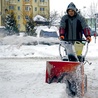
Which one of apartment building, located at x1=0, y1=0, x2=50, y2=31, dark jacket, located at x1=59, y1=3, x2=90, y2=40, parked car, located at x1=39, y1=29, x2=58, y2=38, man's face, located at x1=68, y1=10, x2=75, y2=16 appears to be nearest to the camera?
man's face, located at x1=68, y1=10, x2=75, y2=16

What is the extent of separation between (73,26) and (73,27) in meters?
0.03

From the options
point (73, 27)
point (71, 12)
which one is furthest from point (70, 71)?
point (71, 12)

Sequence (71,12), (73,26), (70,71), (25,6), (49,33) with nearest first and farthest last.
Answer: (70,71), (71,12), (73,26), (49,33), (25,6)

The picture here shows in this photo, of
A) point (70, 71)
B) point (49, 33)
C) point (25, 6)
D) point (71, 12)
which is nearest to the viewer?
point (70, 71)

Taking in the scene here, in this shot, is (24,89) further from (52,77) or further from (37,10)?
(37,10)

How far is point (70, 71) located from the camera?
18.7ft

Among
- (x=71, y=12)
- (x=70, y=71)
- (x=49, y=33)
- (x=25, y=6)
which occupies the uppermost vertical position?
(x=25, y=6)

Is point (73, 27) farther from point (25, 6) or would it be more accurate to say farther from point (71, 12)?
point (25, 6)

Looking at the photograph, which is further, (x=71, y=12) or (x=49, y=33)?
(x=49, y=33)

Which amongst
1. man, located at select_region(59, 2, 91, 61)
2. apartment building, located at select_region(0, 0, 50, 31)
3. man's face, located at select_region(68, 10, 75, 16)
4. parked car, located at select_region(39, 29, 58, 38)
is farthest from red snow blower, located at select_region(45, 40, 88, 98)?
apartment building, located at select_region(0, 0, 50, 31)

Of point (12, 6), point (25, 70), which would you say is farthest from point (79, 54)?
point (12, 6)

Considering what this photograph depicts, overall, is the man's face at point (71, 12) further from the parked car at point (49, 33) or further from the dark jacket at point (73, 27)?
the parked car at point (49, 33)

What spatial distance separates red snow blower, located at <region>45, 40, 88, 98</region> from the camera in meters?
5.55

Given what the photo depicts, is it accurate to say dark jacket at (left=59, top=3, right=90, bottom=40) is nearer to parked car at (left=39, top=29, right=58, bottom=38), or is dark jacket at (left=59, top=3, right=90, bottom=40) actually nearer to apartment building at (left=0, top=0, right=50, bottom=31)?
parked car at (left=39, top=29, right=58, bottom=38)
